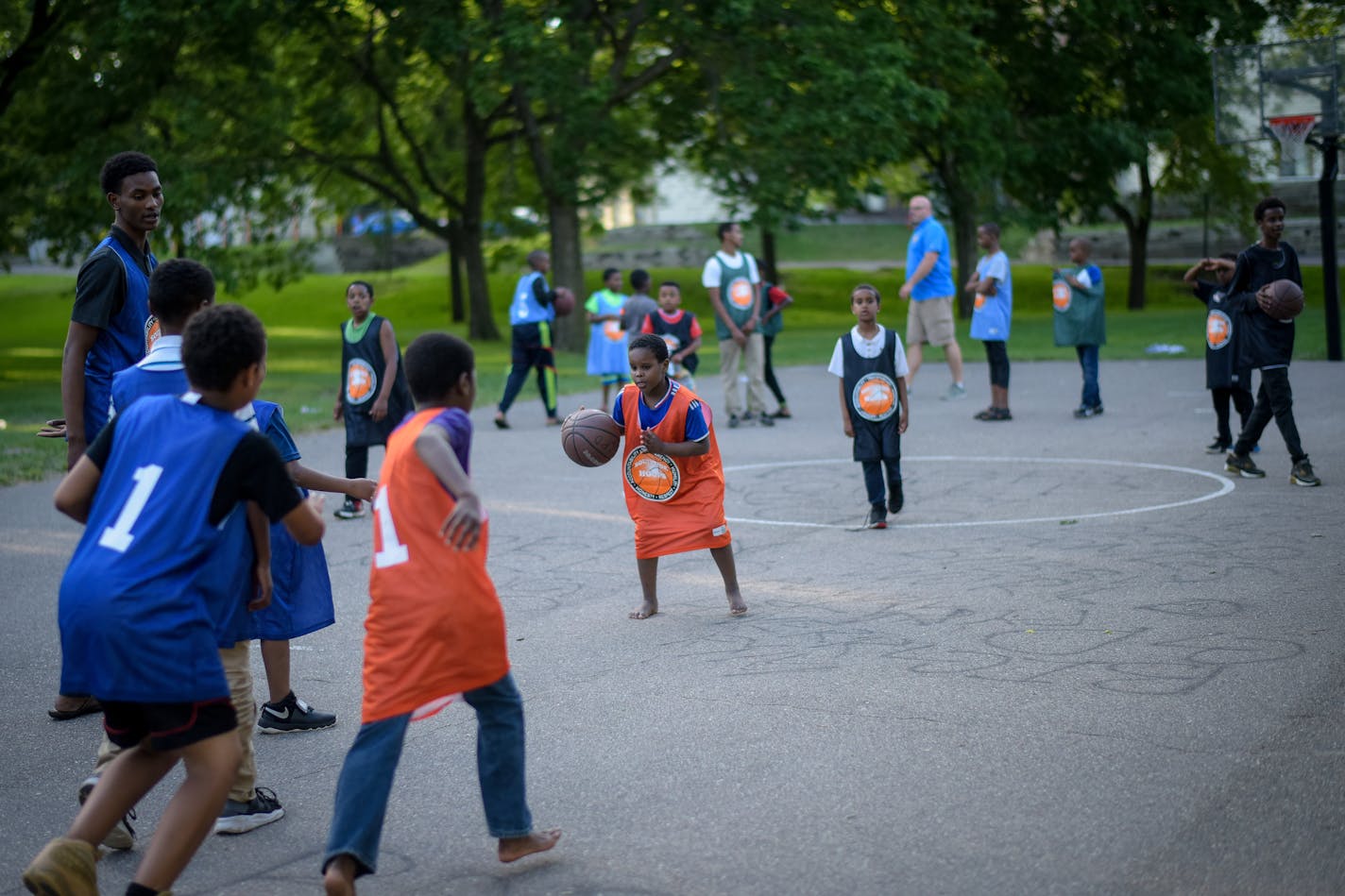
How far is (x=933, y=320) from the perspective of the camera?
16.3 m

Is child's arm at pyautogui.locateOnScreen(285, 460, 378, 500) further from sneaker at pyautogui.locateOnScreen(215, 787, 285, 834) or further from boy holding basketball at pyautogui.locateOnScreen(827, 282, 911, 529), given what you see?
boy holding basketball at pyautogui.locateOnScreen(827, 282, 911, 529)

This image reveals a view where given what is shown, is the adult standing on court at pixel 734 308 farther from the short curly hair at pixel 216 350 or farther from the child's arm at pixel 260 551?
the short curly hair at pixel 216 350

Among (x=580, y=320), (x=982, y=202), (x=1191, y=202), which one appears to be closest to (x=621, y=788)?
(x=580, y=320)

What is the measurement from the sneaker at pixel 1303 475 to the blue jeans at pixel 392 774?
309 inches

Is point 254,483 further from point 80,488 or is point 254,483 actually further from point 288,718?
point 288,718

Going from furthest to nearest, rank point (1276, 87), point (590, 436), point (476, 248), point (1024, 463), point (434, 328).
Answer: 1. point (434, 328)
2. point (476, 248)
3. point (1276, 87)
4. point (1024, 463)
5. point (590, 436)

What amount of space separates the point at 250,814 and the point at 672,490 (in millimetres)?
3094

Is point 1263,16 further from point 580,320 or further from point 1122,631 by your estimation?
point 1122,631

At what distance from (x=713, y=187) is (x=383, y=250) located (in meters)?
16.7

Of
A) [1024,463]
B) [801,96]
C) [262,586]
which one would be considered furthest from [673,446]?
[801,96]

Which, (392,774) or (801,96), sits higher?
(801,96)

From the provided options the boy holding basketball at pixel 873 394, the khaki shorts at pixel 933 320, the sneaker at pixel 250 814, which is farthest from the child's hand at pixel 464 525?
the khaki shorts at pixel 933 320

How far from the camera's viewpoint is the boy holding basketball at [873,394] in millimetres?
9250

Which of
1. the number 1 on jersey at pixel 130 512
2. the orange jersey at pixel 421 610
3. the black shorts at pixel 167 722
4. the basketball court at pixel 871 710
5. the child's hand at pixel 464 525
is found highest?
the number 1 on jersey at pixel 130 512
